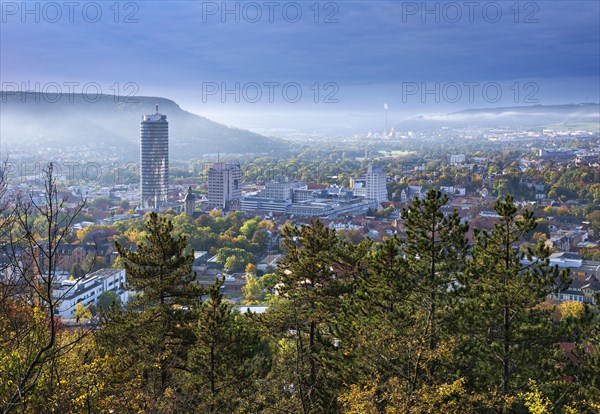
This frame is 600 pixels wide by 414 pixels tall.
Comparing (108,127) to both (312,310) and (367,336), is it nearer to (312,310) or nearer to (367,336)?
(312,310)

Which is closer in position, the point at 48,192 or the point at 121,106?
the point at 48,192

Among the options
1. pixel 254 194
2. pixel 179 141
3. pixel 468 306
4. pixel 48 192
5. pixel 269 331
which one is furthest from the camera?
pixel 179 141

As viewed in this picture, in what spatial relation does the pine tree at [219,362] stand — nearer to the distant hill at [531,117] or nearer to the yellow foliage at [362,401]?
the yellow foliage at [362,401]

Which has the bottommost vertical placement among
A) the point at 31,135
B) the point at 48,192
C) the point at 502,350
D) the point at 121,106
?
the point at 502,350

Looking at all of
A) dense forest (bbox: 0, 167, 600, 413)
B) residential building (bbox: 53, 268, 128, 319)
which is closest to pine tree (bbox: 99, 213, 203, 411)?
dense forest (bbox: 0, 167, 600, 413)

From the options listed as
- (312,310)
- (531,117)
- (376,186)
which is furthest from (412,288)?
(531,117)

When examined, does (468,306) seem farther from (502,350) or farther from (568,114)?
(568,114)

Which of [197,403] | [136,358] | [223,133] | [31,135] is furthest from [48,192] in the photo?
[223,133]

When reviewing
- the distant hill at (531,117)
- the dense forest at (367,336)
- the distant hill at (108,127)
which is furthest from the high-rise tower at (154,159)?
the distant hill at (531,117)
